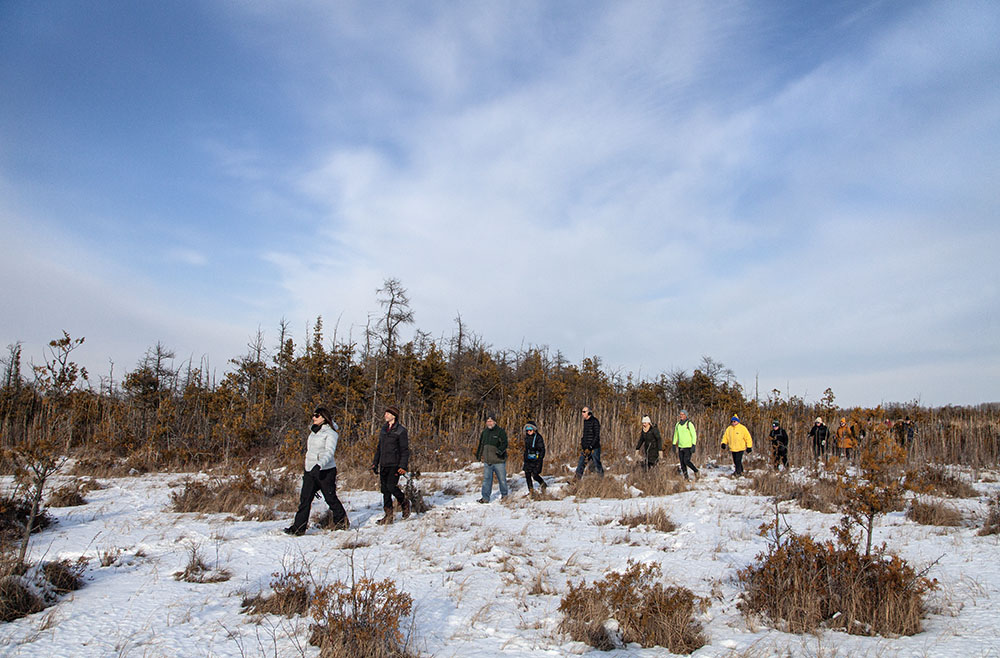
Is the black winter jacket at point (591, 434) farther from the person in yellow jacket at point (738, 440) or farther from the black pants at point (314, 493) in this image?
the black pants at point (314, 493)

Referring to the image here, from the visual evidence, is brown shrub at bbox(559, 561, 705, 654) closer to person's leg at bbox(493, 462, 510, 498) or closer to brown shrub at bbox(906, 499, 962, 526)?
brown shrub at bbox(906, 499, 962, 526)

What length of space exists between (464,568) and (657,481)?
7.27 metres

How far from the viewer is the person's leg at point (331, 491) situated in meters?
8.09

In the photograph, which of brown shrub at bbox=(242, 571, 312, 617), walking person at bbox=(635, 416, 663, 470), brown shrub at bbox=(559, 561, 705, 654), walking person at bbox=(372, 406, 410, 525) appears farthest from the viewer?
walking person at bbox=(635, 416, 663, 470)

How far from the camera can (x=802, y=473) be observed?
1334cm

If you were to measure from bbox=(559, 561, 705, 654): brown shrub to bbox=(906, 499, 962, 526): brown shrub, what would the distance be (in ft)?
19.2

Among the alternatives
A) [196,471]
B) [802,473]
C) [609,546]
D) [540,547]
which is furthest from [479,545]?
[196,471]

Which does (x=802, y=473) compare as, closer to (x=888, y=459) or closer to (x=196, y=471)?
(x=888, y=459)

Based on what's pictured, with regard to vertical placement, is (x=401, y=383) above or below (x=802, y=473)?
above

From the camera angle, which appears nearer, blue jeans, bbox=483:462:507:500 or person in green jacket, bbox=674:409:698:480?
blue jeans, bbox=483:462:507:500

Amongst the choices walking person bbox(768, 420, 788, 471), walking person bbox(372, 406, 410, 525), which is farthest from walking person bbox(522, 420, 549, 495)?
walking person bbox(768, 420, 788, 471)

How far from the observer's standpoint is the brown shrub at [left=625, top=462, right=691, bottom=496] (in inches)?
476

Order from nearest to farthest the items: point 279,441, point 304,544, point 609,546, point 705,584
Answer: point 705,584, point 304,544, point 609,546, point 279,441

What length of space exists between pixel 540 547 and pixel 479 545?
0.89 metres
